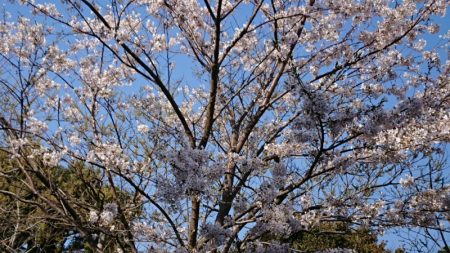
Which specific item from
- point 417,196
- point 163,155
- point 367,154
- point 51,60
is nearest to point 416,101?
point 367,154

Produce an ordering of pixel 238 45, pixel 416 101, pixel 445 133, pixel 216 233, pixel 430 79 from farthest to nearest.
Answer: pixel 238 45
pixel 430 79
pixel 445 133
pixel 216 233
pixel 416 101

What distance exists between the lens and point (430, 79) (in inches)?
254

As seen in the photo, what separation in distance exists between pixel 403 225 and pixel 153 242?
9.15ft

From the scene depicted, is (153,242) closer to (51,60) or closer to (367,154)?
(367,154)

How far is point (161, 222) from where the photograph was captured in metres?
6.48

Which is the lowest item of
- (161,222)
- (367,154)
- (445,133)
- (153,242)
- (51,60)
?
(153,242)

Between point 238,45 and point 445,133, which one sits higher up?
point 238,45

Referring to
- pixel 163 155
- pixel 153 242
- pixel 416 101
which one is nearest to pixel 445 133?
pixel 416 101

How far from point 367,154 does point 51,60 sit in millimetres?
4424

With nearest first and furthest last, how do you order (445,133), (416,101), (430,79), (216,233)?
1. (416,101)
2. (216,233)
3. (445,133)
4. (430,79)

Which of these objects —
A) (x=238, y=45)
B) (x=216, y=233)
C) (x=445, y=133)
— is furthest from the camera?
(x=238, y=45)

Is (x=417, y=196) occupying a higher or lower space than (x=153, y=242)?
higher

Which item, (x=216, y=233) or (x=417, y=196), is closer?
(x=216, y=233)

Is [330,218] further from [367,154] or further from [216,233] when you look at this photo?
[216,233]
